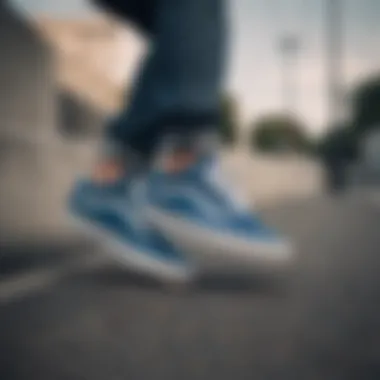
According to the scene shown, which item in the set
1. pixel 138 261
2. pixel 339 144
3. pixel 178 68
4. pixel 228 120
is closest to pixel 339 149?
pixel 339 144

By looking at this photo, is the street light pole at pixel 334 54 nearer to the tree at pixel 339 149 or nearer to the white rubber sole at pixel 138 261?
the tree at pixel 339 149

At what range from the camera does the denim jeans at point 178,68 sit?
4.10ft

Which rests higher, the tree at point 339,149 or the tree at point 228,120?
the tree at point 228,120

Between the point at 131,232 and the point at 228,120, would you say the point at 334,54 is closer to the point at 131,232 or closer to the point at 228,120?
the point at 228,120

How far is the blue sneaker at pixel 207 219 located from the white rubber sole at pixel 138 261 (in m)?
0.03

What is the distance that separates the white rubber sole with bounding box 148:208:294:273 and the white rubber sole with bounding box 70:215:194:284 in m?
0.03

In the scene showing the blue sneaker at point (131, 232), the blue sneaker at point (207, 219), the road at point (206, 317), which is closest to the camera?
the road at point (206, 317)

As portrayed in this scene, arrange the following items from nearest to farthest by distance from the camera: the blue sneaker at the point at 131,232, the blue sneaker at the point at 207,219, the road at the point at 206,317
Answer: the road at the point at 206,317 < the blue sneaker at the point at 207,219 < the blue sneaker at the point at 131,232

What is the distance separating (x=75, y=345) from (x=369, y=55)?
442mm

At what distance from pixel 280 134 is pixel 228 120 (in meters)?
0.07

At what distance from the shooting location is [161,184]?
5.04ft

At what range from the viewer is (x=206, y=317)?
134 cm

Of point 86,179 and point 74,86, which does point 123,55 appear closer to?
point 74,86

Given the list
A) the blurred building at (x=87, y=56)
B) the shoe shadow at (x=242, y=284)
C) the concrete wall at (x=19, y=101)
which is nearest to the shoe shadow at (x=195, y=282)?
the shoe shadow at (x=242, y=284)
